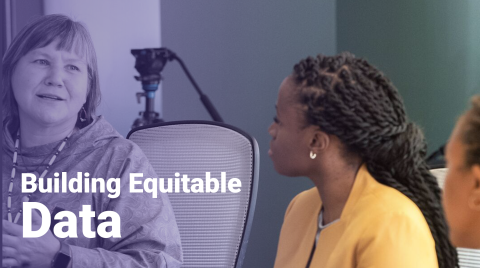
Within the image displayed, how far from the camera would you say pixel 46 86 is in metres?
1.69

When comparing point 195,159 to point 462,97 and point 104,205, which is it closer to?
point 104,205

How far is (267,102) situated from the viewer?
2.69m

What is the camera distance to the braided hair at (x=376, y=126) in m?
1.31

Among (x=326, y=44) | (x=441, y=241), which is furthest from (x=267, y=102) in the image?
(x=441, y=241)

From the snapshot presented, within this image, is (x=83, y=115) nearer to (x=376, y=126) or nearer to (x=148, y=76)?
(x=148, y=76)

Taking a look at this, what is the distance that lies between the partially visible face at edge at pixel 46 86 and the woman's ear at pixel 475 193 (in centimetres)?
118

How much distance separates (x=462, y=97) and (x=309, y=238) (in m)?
1.34

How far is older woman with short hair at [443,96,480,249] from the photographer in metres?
0.86

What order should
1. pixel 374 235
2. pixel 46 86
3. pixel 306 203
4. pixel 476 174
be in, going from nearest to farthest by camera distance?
pixel 476 174 < pixel 374 235 < pixel 306 203 < pixel 46 86

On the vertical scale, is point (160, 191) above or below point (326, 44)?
below

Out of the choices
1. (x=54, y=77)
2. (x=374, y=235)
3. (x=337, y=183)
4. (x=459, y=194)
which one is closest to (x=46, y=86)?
(x=54, y=77)

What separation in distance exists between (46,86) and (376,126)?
36.0 inches

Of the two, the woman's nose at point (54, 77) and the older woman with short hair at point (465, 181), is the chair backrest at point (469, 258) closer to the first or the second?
the older woman with short hair at point (465, 181)

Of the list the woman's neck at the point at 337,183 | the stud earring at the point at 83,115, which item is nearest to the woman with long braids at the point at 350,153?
the woman's neck at the point at 337,183
